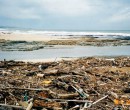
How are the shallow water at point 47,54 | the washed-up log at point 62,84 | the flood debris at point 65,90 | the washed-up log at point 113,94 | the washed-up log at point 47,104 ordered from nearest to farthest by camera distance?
the washed-up log at point 47,104, the flood debris at point 65,90, the washed-up log at point 113,94, the washed-up log at point 62,84, the shallow water at point 47,54

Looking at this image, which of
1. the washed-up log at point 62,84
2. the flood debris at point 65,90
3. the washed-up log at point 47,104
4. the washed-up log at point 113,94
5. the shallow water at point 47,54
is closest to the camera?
the washed-up log at point 47,104

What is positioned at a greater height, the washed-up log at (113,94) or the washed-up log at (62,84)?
the washed-up log at (62,84)

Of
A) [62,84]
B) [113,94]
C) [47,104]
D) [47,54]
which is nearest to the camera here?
[47,104]

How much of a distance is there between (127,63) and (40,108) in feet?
40.9

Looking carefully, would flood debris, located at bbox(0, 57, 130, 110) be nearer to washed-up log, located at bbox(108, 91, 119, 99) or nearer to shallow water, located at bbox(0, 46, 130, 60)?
washed-up log, located at bbox(108, 91, 119, 99)

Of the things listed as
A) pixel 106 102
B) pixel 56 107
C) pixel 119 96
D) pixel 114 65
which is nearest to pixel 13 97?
pixel 56 107

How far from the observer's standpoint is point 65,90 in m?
11.4

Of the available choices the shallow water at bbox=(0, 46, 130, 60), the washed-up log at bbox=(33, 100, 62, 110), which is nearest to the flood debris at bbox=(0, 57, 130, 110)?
the washed-up log at bbox=(33, 100, 62, 110)

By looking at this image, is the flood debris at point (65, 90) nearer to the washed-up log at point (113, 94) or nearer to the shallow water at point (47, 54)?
the washed-up log at point (113, 94)

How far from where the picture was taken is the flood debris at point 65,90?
29.5 ft

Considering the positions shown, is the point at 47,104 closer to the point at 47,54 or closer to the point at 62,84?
the point at 62,84

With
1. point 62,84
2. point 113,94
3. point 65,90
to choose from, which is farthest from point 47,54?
point 113,94

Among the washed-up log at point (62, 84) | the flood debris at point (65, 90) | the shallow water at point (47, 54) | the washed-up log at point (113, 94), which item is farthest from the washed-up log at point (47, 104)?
the shallow water at point (47, 54)

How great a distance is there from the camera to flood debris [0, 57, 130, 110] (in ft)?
29.5
